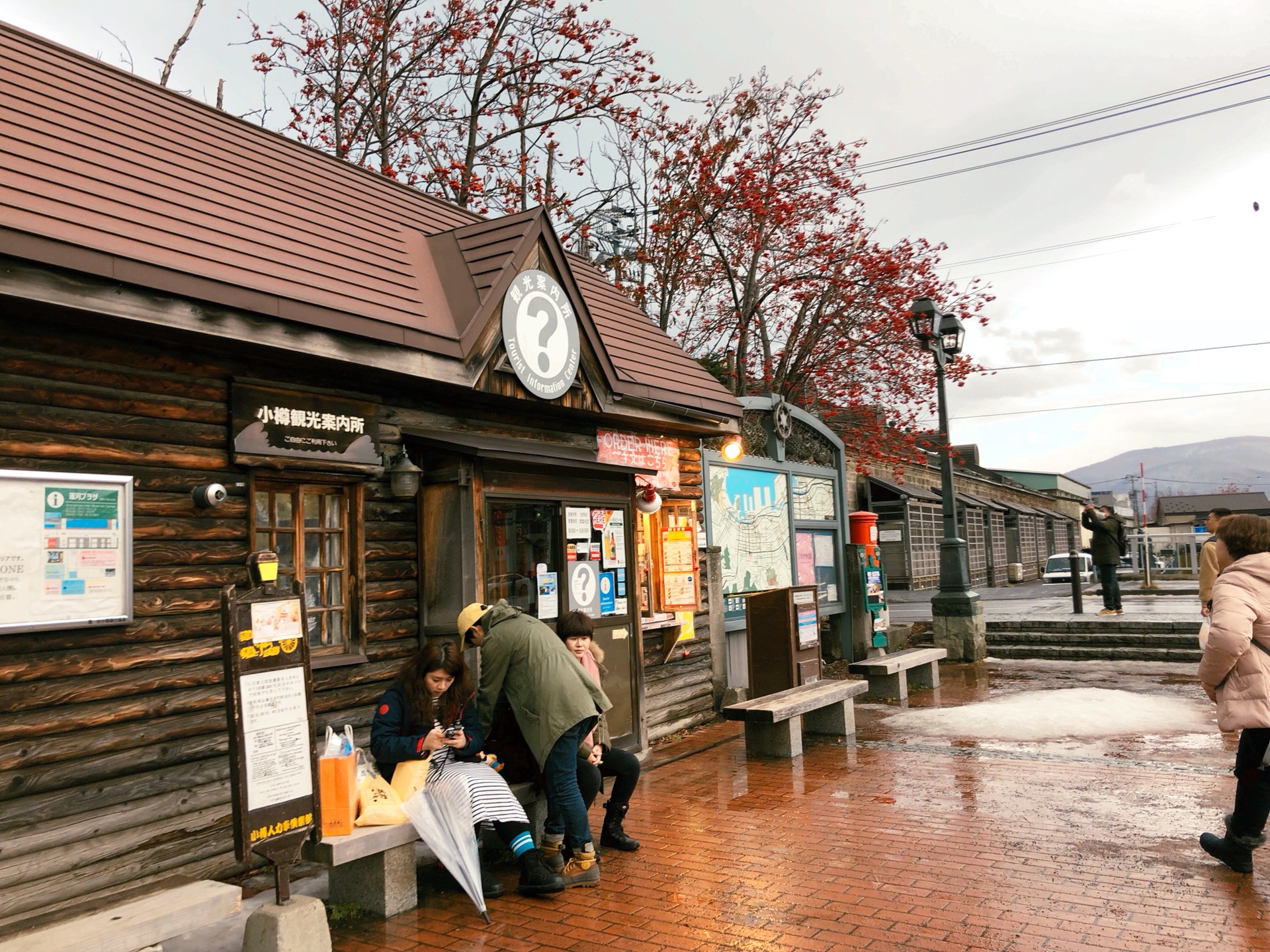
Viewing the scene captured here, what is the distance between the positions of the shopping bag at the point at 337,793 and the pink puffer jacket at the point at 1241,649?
15.1 ft

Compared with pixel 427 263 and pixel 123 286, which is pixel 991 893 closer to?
pixel 123 286

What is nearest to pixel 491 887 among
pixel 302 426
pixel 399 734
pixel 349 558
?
pixel 399 734

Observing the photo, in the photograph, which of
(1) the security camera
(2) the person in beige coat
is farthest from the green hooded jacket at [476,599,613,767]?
(2) the person in beige coat

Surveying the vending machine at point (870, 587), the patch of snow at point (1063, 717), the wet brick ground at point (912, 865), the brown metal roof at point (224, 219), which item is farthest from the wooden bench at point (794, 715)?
the vending machine at point (870, 587)

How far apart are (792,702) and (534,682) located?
12.1 feet

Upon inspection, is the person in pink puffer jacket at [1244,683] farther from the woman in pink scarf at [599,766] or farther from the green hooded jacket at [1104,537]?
the green hooded jacket at [1104,537]

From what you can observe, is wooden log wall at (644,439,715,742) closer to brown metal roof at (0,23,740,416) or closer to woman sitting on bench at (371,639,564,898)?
brown metal roof at (0,23,740,416)

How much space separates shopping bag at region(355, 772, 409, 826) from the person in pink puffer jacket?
4.44 meters

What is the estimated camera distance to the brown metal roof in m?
5.05

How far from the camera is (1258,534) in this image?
17.7 feet

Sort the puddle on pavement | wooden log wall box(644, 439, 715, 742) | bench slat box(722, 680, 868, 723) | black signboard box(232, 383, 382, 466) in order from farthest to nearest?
wooden log wall box(644, 439, 715, 742), bench slat box(722, 680, 868, 723), the puddle on pavement, black signboard box(232, 383, 382, 466)

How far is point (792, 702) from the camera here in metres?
8.48

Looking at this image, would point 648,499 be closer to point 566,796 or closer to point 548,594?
point 548,594

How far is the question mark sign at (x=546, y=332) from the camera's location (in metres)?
8.00
